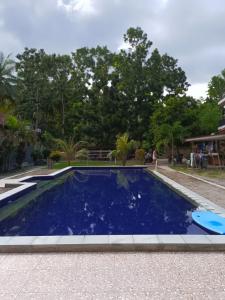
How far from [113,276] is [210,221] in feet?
10.7

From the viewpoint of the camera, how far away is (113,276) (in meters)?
3.81

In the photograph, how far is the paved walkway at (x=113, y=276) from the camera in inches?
132

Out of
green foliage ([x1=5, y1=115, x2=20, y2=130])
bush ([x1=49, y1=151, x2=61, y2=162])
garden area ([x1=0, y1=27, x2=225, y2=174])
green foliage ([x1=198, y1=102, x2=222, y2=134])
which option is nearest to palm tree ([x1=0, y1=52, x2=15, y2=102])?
garden area ([x1=0, y1=27, x2=225, y2=174])

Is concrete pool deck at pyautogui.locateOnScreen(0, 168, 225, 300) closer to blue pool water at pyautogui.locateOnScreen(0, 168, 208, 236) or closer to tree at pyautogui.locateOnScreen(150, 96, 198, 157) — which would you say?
blue pool water at pyautogui.locateOnScreen(0, 168, 208, 236)

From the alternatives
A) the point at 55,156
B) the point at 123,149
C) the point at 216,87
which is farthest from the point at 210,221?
the point at 216,87

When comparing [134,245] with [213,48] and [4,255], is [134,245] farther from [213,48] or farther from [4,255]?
[213,48]

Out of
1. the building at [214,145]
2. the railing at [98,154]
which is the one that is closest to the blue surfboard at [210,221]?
the building at [214,145]

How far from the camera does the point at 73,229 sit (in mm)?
7023

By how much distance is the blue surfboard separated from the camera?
6050 millimetres

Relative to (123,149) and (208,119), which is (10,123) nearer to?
(123,149)

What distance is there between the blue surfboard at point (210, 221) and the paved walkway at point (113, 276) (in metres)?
1.46

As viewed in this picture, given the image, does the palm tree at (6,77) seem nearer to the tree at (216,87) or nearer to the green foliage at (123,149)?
the green foliage at (123,149)

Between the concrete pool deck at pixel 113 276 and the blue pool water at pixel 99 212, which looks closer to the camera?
the concrete pool deck at pixel 113 276

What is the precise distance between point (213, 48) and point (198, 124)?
344 inches
